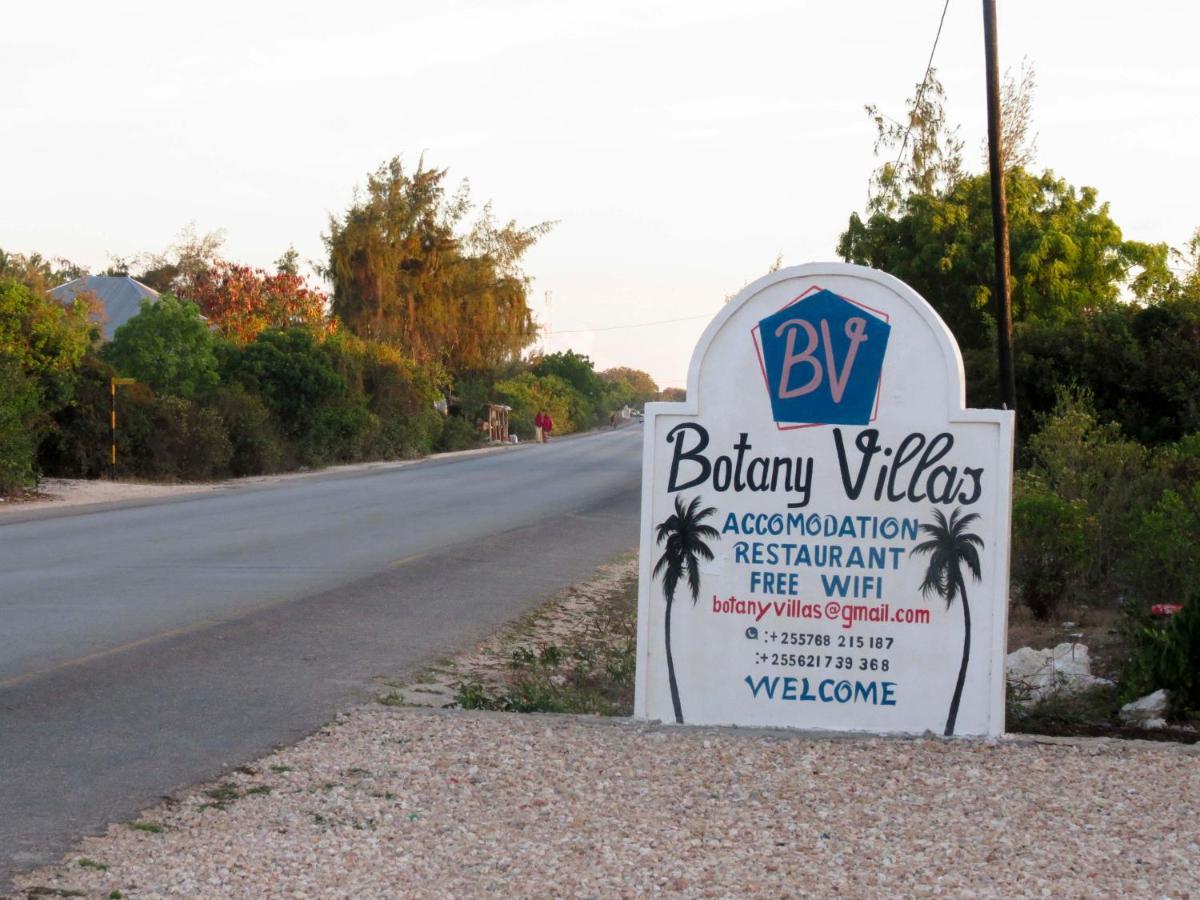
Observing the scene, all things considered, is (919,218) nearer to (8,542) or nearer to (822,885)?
(8,542)

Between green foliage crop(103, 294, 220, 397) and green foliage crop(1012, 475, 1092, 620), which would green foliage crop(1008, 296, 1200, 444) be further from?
green foliage crop(103, 294, 220, 397)

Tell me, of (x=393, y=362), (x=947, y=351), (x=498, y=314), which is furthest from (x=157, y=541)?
(x=498, y=314)

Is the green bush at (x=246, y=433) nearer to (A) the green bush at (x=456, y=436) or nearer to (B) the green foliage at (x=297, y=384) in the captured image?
(B) the green foliage at (x=297, y=384)

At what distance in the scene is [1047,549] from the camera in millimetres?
12031

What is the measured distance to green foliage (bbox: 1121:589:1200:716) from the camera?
8.09 m

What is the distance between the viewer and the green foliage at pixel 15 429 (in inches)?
1044

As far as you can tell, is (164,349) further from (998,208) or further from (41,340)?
(998,208)

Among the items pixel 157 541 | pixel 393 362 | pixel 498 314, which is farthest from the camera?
pixel 498 314

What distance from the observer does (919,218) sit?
120ft

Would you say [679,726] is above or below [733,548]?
below

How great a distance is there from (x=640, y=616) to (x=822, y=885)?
9.29 feet

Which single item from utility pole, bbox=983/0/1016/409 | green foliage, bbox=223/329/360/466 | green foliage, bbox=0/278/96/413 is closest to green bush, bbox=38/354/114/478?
green foliage, bbox=0/278/96/413

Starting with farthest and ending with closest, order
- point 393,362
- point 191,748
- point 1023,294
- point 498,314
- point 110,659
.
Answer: point 498,314 < point 393,362 < point 1023,294 < point 110,659 < point 191,748

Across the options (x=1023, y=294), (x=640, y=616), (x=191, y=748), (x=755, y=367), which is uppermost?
(x=1023, y=294)
